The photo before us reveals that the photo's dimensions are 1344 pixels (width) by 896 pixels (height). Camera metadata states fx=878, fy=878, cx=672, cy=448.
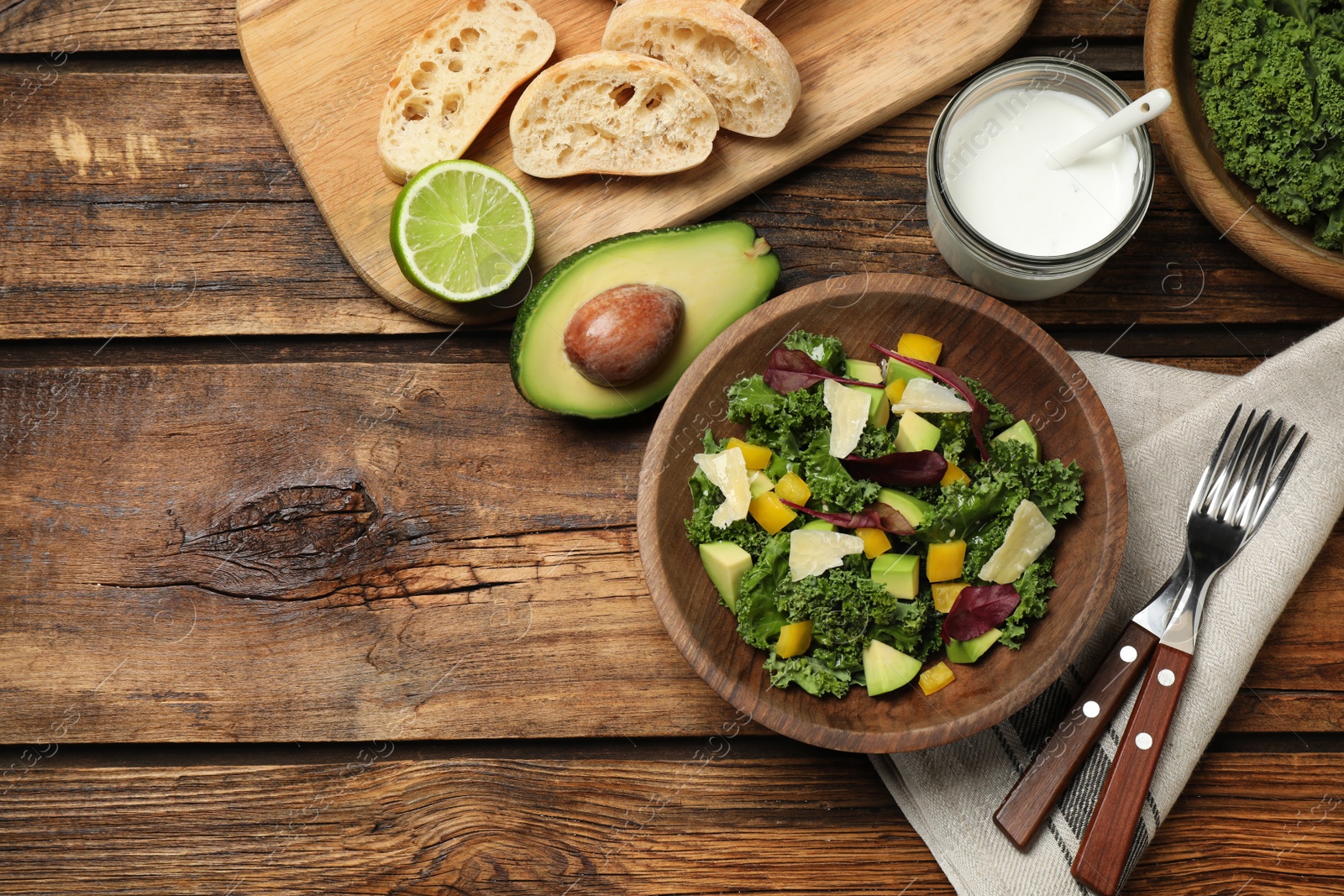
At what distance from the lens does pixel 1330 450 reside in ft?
4.60

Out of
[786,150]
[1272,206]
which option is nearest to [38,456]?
[786,150]

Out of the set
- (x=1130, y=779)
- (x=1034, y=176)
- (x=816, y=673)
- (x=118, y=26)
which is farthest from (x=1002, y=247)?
(x=118, y=26)

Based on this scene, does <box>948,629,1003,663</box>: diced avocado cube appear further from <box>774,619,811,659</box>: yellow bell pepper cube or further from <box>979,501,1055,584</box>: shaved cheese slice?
<box>774,619,811,659</box>: yellow bell pepper cube

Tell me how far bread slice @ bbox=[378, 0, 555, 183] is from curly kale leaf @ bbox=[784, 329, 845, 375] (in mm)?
649

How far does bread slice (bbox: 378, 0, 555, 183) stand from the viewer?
4.84 feet

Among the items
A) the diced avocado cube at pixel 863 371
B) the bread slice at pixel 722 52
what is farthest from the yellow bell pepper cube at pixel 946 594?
the bread slice at pixel 722 52

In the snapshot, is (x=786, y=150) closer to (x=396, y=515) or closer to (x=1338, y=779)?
(x=396, y=515)

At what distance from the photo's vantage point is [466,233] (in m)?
1.43

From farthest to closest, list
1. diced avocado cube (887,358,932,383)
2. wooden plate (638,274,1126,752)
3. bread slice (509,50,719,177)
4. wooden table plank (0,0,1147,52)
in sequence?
wooden table plank (0,0,1147,52) < bread slice (509,50,719,177) < diced avocado cube (887,358,932,383) < wooden plate (638,274,1126,752)

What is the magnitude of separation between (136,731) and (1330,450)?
2042 millimetres

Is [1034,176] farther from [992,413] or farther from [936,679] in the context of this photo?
[936,679]

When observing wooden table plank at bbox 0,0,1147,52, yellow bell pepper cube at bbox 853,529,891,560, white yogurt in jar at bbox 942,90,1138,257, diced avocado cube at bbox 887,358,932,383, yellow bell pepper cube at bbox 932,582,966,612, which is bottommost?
yellow bell pepper cube at bbox 932,582,966,612

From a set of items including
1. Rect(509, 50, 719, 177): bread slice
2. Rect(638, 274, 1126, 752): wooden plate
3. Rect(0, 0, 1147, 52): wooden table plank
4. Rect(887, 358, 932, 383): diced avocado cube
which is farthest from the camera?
Rect(0, 0, 1147, 52): wooden table plank

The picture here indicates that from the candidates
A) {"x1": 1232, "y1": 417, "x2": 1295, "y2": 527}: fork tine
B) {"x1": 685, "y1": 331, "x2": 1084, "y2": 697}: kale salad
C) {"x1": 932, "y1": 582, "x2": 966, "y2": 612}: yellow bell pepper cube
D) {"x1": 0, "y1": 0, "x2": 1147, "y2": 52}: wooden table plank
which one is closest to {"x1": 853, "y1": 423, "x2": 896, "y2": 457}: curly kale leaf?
{"x1": 685, "y1": 331, "x2": 1084, "y2": 697}: kale salad
